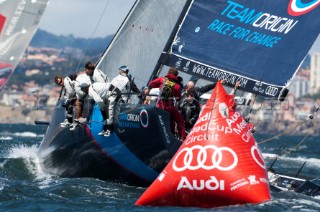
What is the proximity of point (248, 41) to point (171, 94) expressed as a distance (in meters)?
1.64

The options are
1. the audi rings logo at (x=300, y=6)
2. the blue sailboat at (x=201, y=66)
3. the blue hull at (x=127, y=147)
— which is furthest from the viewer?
the audi rings logo at (x=300, y=6)

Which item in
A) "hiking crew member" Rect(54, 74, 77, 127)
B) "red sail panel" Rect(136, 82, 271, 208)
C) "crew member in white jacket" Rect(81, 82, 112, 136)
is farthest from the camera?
"hiking crew member" Rect(54, 74, 77, 127)

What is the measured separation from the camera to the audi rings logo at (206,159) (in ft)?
38.6

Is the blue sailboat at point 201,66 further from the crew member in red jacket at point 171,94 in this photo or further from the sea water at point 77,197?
the sea water at point 77,197

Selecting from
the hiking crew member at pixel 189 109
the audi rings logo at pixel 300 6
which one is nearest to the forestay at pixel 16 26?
the hiking crew member at pixel 189 109

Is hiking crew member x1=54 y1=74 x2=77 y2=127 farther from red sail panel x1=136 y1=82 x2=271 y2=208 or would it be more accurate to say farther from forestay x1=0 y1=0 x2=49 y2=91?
red sail panel x1=136 y1=82 x2=271 y2=208

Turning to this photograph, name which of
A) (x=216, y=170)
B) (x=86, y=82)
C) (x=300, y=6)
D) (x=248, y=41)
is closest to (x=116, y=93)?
(x=86, y=82)

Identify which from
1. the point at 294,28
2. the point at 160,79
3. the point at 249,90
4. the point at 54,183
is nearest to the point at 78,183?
the point at 54,183

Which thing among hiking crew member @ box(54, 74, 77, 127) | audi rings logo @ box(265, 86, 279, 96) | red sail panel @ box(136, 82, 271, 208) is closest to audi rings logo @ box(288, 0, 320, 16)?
audi rings logo @ box(265, 86, 279, 96)

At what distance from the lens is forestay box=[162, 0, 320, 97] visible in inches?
562

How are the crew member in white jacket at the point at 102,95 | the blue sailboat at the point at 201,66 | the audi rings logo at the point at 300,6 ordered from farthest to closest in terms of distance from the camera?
the audi rings logo at the point at 300,6 < the crew member in white jacket at the point at 102,95 < the blue sailboat at the point at 201,66

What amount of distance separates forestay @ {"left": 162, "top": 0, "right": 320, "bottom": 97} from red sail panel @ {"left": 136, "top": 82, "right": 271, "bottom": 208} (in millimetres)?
2207

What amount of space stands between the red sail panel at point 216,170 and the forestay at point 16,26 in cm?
303

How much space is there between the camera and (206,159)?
38.8ft
